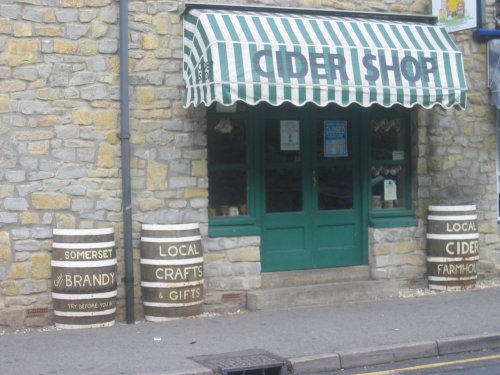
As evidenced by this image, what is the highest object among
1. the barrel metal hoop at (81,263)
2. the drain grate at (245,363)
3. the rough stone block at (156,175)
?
the rough stone block at (156,175)

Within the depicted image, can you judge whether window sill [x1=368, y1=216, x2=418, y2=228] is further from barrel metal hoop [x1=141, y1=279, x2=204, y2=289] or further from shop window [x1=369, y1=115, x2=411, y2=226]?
barrel metal hoop [x1=141, y1=279, x2=204, y2=289]

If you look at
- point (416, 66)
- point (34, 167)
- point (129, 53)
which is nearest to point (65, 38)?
point (129, 53)

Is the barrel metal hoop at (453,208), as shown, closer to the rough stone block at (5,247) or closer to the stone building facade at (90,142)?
the stone building facade at (90,142)

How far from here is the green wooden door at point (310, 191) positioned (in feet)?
34.8

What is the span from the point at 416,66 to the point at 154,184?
3295 mm

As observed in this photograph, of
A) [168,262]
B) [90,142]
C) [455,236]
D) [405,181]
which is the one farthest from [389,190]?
[90,142]

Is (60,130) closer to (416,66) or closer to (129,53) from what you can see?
(129,53)

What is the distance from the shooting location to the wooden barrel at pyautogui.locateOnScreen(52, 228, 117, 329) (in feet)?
29.6

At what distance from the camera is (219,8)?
9984 millimetres

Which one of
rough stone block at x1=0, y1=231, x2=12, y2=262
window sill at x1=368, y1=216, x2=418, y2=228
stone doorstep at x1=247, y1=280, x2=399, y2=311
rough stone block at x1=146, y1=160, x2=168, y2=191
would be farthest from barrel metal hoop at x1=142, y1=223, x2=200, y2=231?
window sill at x1=368, y1=216, x2=418, y2=228

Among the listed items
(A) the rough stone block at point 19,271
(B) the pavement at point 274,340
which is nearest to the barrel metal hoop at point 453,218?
(B) the pavement at point 274,340

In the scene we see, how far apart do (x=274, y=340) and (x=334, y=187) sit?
→ 2954 millimetres

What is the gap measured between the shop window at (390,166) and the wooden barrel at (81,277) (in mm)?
3705

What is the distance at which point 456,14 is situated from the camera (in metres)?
10.8
